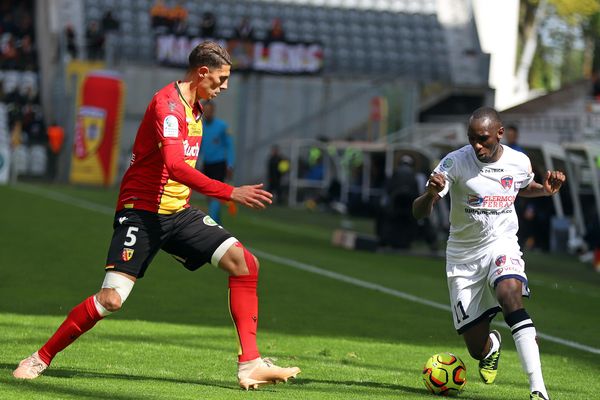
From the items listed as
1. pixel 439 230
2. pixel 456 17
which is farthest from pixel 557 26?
pixel 439 230

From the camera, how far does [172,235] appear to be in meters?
7.83

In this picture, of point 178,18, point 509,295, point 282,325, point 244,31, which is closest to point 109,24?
point 178,18

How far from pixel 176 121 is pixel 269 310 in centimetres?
559

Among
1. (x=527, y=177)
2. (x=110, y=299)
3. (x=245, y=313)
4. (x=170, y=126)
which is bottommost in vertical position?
(x=245, y=313)

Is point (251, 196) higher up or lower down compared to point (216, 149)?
higher up

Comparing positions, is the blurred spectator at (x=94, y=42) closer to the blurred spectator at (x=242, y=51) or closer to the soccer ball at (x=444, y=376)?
the blurred spectator at (x=242, y=51)

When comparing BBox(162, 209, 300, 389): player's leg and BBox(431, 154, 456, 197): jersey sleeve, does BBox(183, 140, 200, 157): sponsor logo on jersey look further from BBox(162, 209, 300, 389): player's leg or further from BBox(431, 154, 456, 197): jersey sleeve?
BBox(431, 154, 456, 197): jersey sleeve

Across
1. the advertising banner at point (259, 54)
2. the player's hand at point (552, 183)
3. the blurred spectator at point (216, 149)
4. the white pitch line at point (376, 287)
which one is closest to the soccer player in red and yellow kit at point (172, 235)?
the player's hand at point (552, 183)

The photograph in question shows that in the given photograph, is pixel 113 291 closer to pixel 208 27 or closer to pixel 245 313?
pixel 245 313

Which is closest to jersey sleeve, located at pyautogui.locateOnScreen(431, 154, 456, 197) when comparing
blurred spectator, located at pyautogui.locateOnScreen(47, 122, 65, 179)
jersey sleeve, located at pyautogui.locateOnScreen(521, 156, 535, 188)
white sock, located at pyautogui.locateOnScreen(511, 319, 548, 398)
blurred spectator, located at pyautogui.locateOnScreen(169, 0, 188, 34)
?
jersey sleeve, located at pyautogui.locateOnScreen(521, 156, 535, 188)

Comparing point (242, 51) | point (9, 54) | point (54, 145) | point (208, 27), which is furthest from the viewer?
point (9, 54)

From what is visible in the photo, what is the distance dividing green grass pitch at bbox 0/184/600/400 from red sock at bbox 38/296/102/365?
0.56 feet

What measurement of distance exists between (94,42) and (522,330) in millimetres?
36055

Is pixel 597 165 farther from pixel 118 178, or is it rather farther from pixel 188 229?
pixel 118 178
